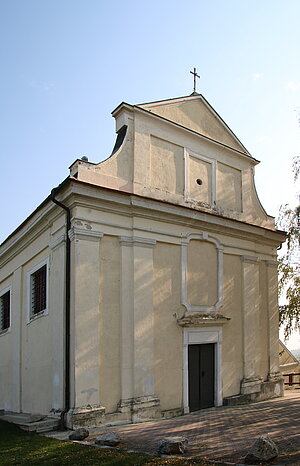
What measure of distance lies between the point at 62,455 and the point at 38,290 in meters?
6.23

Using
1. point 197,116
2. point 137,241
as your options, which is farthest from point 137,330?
point 197,116

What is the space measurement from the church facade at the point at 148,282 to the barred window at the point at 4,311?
63cm

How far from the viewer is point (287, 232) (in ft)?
52.4

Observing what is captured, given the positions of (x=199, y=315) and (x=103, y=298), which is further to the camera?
(x=199, y=315)

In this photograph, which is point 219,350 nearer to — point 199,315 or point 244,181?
point 199,315

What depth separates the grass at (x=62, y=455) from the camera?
637 cm

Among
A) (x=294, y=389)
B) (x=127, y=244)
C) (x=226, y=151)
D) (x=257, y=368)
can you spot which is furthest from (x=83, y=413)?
(x=294, y=389)

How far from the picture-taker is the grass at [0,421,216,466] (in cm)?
637

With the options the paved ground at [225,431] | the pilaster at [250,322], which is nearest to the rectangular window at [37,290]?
the paved ground at [225,431]

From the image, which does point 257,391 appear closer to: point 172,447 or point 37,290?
point 37,290

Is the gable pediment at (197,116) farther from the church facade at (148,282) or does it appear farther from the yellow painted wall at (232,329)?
the yellow painted wall at (232,329)

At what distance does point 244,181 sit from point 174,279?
502 centimetres

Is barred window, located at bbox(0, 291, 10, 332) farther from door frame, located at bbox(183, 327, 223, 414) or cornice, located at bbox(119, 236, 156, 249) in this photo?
door frame, located at bbox(183, 327, 223, 414)

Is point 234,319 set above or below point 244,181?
below
